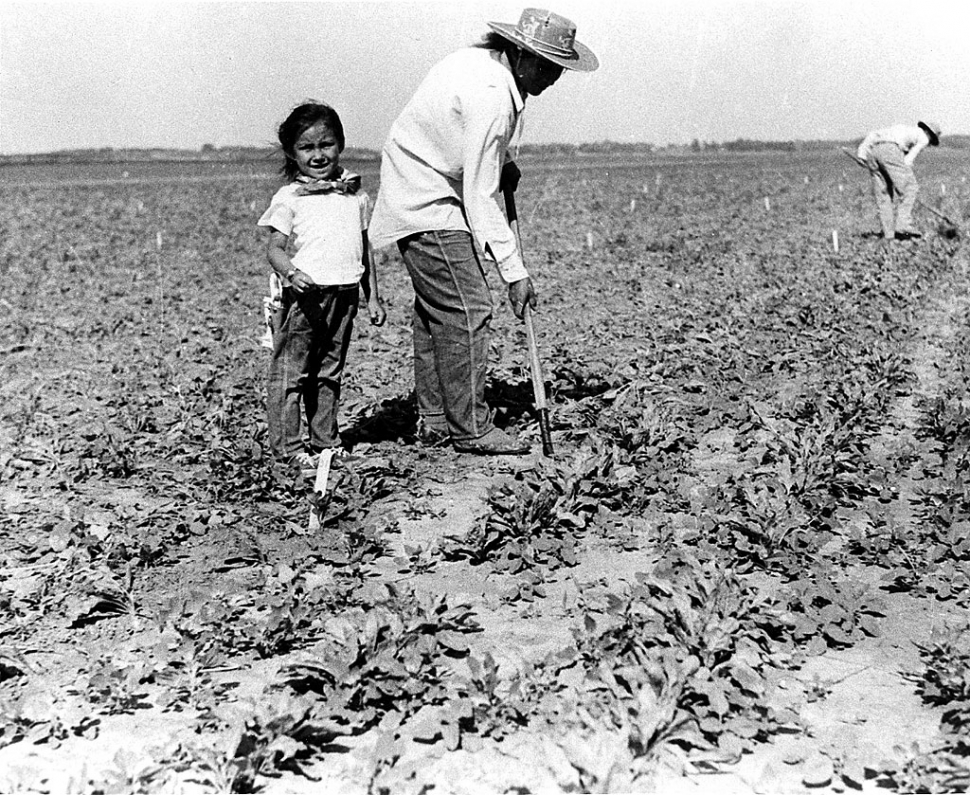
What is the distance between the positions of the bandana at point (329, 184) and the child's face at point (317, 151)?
0.09ft

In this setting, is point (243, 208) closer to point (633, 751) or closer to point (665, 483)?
point (665, 483)

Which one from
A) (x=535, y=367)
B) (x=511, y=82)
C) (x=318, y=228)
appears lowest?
(x=535, y=367)

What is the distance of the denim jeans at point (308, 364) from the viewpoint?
14.2 ft

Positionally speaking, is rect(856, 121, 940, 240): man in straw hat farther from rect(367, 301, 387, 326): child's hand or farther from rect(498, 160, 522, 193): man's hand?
rect(367, 301, 387, 326): child's hand

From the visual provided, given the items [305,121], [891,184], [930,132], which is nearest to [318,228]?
[305,121]

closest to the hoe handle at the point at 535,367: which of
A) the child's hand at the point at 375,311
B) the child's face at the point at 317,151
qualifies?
the child's hand at the point at 375,311

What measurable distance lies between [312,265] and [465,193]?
689 mm

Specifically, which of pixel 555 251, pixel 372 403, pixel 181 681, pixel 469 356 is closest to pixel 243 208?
pixel 555 251

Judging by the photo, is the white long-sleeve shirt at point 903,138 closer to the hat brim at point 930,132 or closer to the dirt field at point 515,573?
the hat brim at point 930,132

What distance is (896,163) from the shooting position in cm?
1173

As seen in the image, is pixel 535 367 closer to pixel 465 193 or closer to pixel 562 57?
pixel 465 193

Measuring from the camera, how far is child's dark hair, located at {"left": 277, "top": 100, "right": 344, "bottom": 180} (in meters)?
4.10

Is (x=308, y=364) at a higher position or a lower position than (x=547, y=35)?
lower

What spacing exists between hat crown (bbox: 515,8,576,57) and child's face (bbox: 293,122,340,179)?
2.88ft
